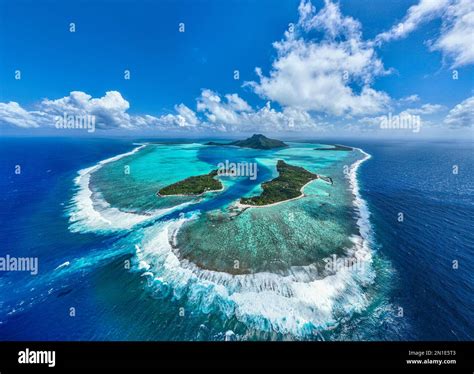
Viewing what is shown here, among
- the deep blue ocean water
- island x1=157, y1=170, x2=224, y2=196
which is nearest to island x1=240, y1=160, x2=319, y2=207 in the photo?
island x1=157, y1=170, x2=224, y2=196

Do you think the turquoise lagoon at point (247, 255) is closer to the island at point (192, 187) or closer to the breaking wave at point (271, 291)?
the breaking wave at point (271, 291)

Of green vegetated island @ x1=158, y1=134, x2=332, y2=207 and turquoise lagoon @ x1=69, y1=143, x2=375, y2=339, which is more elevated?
green vegetated island @ x1=158, y1=134, x2=332, y2=207

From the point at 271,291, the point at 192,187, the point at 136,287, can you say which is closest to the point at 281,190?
the point at 192,187

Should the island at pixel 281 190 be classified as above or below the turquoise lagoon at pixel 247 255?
above

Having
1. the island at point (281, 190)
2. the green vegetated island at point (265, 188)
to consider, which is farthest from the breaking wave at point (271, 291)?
the green vegetated island at point (265, 188)

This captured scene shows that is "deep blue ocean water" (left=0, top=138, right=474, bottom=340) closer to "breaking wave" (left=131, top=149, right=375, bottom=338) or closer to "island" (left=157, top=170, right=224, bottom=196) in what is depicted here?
"breaking wave" (left=131, top=149, right=375, bottom=338)
